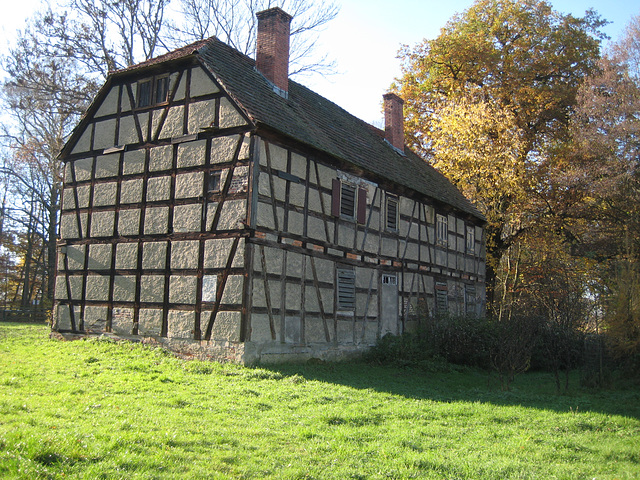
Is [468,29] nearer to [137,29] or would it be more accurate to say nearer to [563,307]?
[137,29]

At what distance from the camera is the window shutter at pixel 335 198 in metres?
16.2

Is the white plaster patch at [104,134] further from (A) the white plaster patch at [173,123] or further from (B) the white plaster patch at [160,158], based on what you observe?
(A) the white plaster patch at [173,123]

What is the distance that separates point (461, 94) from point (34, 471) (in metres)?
26.5

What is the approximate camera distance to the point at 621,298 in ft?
44.2

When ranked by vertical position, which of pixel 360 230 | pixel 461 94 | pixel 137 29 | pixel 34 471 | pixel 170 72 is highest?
pixel 137 29

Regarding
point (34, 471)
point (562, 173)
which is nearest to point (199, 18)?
point (562, 173)

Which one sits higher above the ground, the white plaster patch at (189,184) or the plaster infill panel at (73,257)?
the white plaster patch at (189,184)

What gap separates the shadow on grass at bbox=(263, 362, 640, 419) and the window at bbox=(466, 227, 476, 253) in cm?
948

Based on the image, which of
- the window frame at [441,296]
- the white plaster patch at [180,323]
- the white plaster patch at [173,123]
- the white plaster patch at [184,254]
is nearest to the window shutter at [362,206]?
the white plaster patch at [184,254]

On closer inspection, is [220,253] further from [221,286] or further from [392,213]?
[392,213]

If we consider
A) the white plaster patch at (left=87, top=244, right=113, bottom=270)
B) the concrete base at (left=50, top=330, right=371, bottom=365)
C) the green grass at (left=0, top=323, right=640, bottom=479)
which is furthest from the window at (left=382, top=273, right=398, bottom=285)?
the white plaster patch at (left=87, top=244, right=113, bottom=270)

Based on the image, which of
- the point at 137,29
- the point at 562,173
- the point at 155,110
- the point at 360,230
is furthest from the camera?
the point at 137,29

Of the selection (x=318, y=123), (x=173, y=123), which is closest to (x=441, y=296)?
(x=318, y=123)

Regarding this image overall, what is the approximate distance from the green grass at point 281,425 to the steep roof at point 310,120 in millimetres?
6509
